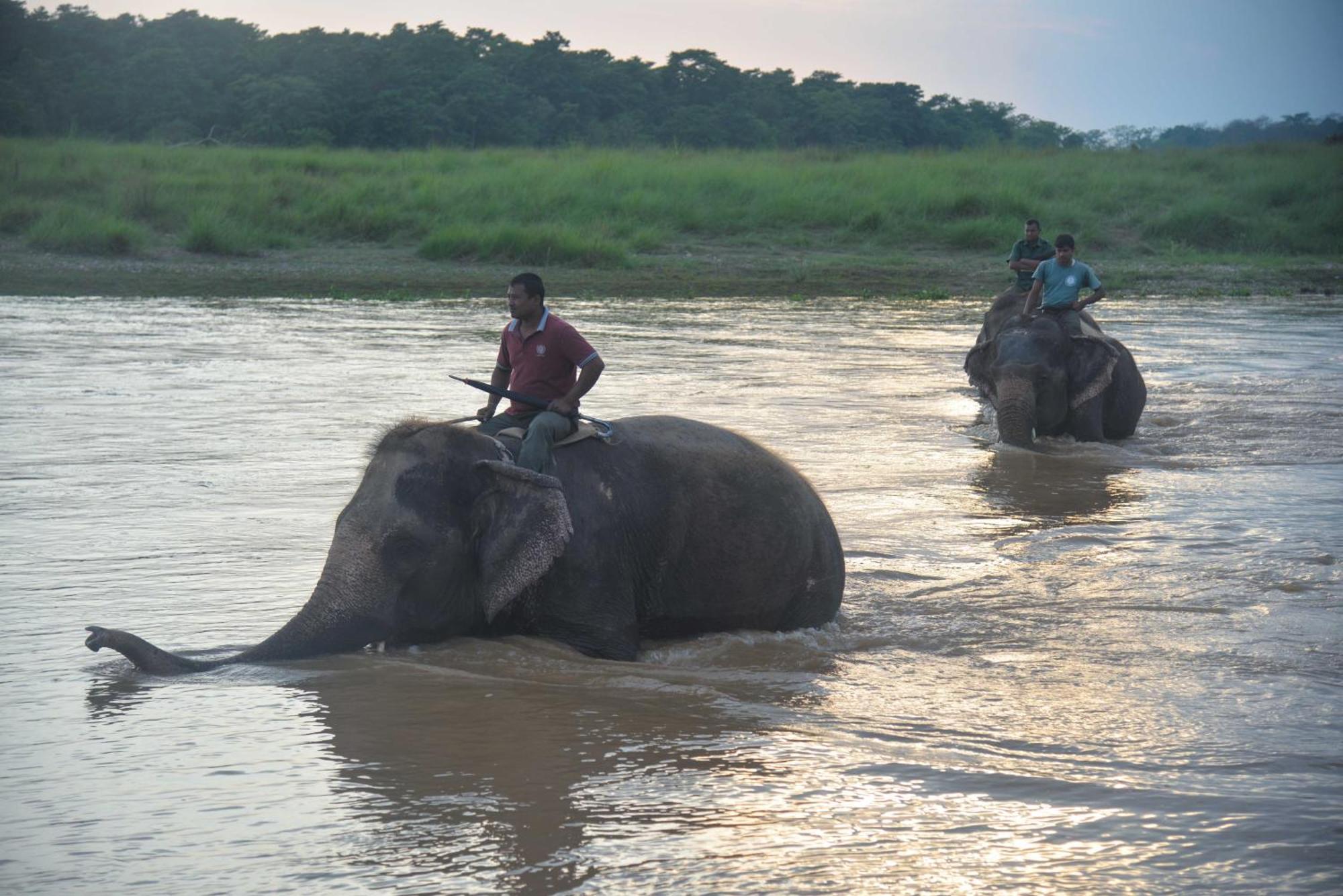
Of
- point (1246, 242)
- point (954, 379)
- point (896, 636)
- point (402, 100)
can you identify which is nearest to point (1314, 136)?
point (1246, 242)

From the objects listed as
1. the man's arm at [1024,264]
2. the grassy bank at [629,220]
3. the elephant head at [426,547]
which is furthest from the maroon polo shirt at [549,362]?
the grassy bank at [629,220]

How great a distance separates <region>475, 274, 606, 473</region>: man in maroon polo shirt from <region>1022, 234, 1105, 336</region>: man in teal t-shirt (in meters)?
6.46

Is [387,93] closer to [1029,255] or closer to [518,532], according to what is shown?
[1029,255]

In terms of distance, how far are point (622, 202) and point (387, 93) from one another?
57.4 feet

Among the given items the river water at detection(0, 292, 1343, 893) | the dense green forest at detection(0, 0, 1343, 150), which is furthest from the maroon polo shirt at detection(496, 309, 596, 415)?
the dense green forest at detection(0, 0, 1343, 150)

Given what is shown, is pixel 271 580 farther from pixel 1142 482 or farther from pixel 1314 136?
pixel 1314 136

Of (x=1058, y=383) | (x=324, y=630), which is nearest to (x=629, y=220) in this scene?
(x=1058, y=383)

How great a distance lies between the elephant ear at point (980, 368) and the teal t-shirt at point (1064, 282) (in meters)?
0.58

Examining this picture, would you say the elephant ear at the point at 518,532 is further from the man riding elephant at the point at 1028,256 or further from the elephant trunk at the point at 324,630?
the man riding elephant at the point at 1028,256

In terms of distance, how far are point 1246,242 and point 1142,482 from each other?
23.7 meters

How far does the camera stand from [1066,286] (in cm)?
1176

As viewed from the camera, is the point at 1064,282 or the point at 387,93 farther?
the point at 387,93

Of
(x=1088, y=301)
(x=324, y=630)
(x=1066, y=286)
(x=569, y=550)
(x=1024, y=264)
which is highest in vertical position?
(x=1024, y=264)

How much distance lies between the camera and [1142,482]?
10117 mm
